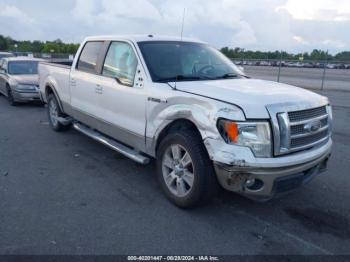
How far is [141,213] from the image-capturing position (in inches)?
153

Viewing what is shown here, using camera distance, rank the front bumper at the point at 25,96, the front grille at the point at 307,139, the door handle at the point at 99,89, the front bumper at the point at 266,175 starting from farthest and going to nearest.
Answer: the front bumper at the point at 25,96, the door handle at the point at 99,89, the front grille at the point at 307,139, the front bumper at the point at 266,175

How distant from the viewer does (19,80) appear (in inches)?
435

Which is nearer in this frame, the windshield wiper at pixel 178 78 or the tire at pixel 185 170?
the tire at pixel 185 170

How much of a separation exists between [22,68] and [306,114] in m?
11.0

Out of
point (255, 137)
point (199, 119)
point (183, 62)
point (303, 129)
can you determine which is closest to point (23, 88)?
point (183, 62)

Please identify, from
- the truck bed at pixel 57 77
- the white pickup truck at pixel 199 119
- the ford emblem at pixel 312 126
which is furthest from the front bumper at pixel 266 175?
the truck bed at pixel 57 77

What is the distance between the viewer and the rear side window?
5.60 metres

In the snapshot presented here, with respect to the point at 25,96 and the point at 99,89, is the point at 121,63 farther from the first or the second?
the point at 25,96

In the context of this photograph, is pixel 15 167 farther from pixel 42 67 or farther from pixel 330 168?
pixel 330 168

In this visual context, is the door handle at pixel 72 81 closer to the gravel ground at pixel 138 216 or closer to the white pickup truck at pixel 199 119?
the white pickup truck at pixel 199 119

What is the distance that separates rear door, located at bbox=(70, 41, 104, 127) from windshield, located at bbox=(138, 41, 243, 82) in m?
1.15

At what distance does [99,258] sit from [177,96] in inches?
73.7

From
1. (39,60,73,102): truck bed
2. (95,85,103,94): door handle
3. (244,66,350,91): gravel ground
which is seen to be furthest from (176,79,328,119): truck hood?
(244,66,350,91): gravel ground

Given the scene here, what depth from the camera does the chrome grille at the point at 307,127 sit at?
136 inches
